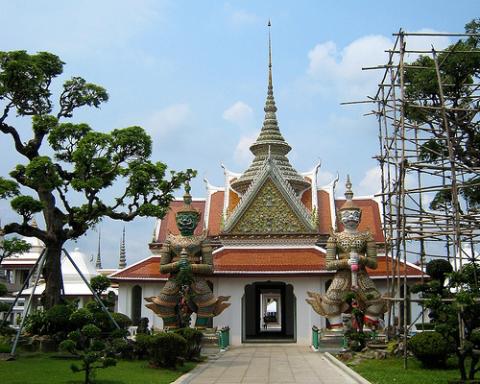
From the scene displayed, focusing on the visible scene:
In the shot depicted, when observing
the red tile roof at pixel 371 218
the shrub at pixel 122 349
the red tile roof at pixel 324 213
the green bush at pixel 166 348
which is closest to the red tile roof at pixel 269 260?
the red tile roof at pixel 324 213

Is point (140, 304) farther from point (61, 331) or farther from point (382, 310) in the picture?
point (382, 310)

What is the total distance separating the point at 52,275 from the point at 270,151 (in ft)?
43.1

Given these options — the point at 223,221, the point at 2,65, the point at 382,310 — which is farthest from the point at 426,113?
the point at 2,65

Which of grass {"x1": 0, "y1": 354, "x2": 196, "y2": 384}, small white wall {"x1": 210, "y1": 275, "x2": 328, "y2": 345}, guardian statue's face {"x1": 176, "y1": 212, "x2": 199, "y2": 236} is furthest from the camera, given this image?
small white wall {"x1": 210, "y1": 275, "x2": 328, "y2": 345}

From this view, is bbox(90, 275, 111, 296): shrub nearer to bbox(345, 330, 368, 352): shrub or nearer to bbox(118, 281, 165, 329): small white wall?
bbox(118, 281, 165, 329): small white wall

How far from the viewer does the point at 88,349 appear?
1295cm

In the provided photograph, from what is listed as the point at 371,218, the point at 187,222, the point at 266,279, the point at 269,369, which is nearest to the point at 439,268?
the point at 269,369

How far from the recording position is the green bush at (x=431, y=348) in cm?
1267

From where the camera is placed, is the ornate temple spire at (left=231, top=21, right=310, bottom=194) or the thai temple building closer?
the thai temple building

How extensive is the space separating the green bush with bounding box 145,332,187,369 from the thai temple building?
740 centimetres

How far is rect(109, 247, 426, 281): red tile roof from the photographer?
70.0ft

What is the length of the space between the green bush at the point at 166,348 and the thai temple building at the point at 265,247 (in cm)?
740

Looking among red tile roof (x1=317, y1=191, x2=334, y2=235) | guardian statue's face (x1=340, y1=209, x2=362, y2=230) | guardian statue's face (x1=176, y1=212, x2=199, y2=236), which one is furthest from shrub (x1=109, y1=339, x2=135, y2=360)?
red tile roof (x1=317, y1=191, x2=334, y2=235)

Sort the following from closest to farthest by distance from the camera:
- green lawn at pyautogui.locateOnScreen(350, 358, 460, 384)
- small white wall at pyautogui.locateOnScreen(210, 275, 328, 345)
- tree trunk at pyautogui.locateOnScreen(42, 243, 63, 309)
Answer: green lawn at pyautogui.locateOnScreen(350, 358, 460, 384), tree trunk at pyautogui.locateOnScreen(42, 243, 63, 309), small white wall at pyautogui.locateOnScreen(210, 275, 328, 345)
